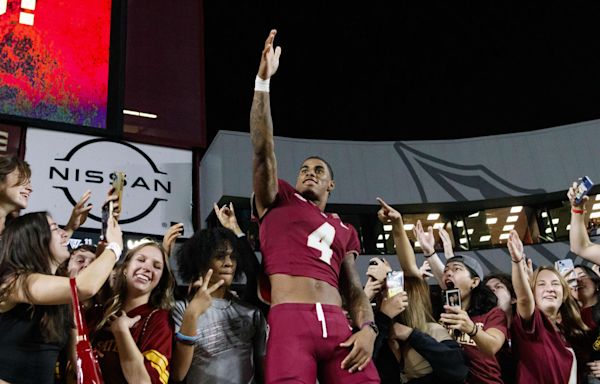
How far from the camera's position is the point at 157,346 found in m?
3.29

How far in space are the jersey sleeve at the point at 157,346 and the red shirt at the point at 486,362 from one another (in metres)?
2.44

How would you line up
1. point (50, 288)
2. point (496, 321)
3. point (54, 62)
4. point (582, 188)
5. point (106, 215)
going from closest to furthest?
point (50, 288), point (106, 215), point (496, 321), point (582, 188), point (54, 62)

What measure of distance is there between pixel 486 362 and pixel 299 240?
2130 millimetres

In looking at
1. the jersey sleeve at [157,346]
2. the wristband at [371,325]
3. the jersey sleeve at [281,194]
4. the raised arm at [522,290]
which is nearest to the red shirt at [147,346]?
the jersey sleeve at [157,346]

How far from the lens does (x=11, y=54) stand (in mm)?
6945

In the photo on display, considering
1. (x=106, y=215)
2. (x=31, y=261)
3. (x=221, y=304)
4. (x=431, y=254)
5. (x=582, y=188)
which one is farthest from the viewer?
(x=431, y=254)

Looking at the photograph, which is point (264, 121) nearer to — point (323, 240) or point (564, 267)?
point (323, 240)

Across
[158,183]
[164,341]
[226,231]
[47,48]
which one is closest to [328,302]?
[164,341]

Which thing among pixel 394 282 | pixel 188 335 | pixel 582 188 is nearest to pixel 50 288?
pixel 188 335

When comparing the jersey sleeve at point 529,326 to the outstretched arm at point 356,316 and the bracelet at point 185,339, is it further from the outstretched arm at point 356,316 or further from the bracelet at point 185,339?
the bracelet at point 185,339

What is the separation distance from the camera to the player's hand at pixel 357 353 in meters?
3.06

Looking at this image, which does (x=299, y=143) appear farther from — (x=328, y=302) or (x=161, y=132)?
(x=328, y=302)

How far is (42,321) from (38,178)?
4165mm

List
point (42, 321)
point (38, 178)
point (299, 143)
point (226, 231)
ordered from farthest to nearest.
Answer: point (299, 143) → point (38, 178) → point (226, 231) → point (42, 321)
